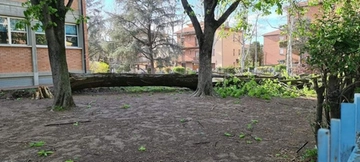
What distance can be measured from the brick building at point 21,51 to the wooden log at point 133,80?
3.87m

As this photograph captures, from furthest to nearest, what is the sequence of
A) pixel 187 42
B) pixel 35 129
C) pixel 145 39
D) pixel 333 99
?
pixel 187 42 < pixel 145 39 < pixel 35 129 < pixel 333 99

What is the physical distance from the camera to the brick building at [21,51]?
1229cm

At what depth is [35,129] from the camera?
5.09 m

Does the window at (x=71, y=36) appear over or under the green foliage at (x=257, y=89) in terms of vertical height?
over

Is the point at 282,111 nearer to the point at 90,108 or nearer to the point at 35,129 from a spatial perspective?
the point at 90,108

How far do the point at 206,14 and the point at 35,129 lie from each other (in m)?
6.39

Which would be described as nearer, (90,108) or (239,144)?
(239,144)

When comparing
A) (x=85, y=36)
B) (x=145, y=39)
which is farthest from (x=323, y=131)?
(x=145, y=39)

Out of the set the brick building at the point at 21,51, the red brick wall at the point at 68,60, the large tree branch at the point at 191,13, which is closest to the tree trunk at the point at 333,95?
the large tree branch at the point at 191,13

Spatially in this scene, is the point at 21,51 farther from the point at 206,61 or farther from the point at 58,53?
the point at 206,61

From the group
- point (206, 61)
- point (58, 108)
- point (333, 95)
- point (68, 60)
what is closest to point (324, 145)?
point (333, 95)

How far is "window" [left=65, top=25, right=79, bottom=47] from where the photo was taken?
1468 centimetres

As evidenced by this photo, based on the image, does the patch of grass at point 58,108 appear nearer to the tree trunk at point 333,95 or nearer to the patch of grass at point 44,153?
the patch of grass at point 44,153

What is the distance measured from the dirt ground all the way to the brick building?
5981mm
